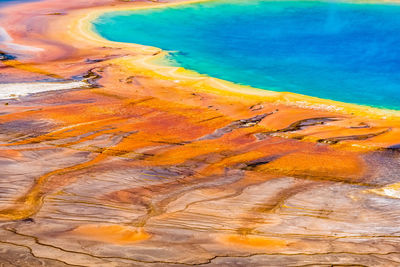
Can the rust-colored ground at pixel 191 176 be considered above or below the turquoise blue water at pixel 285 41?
below

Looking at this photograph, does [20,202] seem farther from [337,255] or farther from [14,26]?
[14,26]

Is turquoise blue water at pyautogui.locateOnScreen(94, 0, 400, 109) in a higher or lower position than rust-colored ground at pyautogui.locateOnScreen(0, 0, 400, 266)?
higher

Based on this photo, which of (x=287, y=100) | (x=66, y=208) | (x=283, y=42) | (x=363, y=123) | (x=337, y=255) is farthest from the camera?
(x=283, y=42)

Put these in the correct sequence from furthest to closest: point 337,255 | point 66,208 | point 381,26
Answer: point 381,26 → point 66,208 → point 337,255

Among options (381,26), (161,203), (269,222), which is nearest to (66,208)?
(161,203)

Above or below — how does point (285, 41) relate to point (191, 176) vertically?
above

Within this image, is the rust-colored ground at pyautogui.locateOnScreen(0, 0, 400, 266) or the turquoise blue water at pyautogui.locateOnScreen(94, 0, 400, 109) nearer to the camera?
the rust-colored ground at pyautogui.locateOnScreen(0, 0, 400, 266)

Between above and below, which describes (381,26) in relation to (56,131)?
above

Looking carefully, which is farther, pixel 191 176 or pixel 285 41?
pixel 285 41
